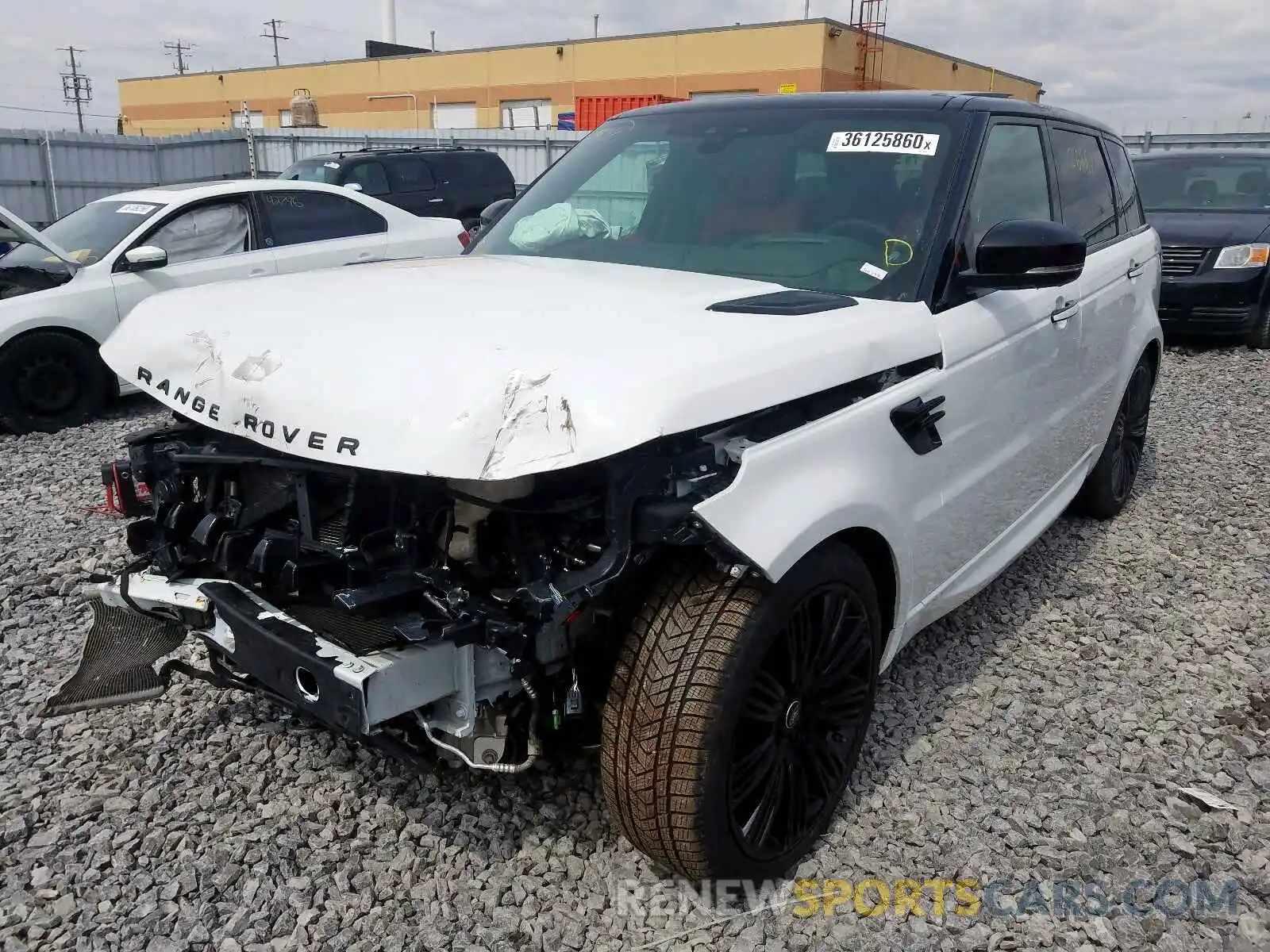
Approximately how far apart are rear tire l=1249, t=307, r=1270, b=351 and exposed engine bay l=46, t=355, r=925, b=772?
8785 millimetres

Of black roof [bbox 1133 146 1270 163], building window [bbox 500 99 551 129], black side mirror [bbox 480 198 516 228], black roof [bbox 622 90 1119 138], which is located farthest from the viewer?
building window [bbox 500 99 551 129]

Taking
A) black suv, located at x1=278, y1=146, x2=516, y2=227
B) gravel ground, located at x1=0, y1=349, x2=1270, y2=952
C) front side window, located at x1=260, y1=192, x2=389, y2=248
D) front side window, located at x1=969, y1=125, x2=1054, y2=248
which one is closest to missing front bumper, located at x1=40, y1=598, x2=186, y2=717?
gravel ground, located at x1=0, y1=349, x2=1270, y2=952

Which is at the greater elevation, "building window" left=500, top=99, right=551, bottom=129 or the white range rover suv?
"building window" left=500, top=99, right=551, bottom=129

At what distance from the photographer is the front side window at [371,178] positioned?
1295cm

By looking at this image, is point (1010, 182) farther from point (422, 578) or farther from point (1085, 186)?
point (422, 578)

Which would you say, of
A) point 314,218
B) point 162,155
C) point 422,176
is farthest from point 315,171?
point 162,155

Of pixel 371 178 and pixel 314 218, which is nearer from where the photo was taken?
pixel 314 218

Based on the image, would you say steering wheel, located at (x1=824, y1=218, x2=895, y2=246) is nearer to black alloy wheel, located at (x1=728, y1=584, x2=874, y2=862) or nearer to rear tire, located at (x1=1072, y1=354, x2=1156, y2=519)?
black alloy wheel, located at (x1=728, y1=584, x2=874, y2=862)

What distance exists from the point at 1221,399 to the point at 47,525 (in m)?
8.08

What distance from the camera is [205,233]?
734 cm

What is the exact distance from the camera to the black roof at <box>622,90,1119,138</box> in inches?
126

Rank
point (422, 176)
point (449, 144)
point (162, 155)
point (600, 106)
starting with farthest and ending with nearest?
point (600, 106) < point (449, 144) < point (162, 155) < point (422, 176)

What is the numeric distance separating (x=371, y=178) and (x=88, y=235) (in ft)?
20.7

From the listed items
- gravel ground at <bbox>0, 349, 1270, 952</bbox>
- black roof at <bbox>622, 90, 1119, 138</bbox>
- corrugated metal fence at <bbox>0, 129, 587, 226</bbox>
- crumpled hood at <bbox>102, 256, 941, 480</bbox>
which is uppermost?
corrugated metal fence at <bbox>0, 129, 587, 226</bbox>
